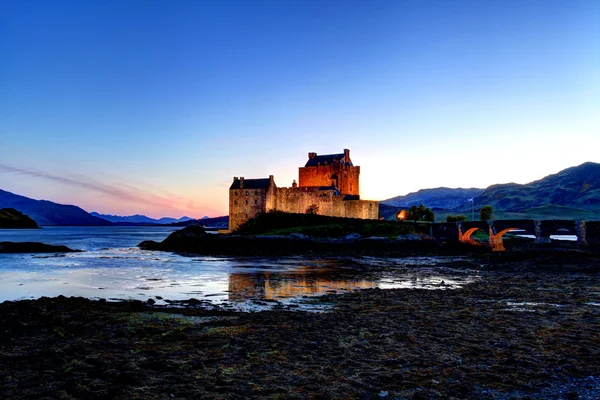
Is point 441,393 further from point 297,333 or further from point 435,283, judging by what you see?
point 435,283

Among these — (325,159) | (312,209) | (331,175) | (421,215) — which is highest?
(325,159)

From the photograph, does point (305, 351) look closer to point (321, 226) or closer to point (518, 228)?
point (321, 226)

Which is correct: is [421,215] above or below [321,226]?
above

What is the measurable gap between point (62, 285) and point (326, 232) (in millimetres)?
44400

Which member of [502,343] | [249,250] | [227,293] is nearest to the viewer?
[502,343]

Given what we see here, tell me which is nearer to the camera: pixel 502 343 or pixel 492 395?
pixel 492 395

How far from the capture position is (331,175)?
282 feet

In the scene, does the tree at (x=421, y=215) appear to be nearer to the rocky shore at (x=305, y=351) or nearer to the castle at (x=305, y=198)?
the castle at (x=305, y=198)

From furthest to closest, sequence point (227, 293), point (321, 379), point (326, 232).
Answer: point (326, 232), point (227, 293), point (321, 379)

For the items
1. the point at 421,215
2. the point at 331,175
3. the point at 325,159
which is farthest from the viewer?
the point at 421,215

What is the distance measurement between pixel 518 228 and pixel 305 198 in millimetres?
37152

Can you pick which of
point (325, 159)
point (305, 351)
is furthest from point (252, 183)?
point (305, 351)

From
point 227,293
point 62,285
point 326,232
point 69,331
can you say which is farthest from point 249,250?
point 69,331

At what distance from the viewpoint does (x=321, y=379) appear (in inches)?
284
